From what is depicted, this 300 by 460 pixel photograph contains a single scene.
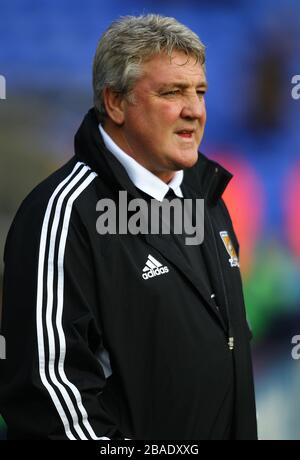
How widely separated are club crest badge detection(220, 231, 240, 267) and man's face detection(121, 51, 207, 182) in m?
0.28

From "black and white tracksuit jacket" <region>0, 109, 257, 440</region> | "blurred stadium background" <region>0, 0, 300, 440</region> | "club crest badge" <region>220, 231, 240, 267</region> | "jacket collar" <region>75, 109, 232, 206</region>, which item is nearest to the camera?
"black and white tracksuit jacket" <region>0, 109, 257, 440</region>

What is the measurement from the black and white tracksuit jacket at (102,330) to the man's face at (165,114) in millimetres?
84

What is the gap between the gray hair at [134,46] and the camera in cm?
179

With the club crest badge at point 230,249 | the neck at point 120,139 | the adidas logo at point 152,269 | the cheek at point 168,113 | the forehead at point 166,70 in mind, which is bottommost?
the adidas logo at point 152,269

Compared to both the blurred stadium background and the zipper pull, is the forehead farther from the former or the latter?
the blurred stadium background

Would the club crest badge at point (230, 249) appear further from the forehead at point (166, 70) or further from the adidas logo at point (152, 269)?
the forehead at point (166, 70)

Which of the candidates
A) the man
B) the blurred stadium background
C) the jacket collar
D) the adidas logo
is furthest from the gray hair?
the blurred stadium background

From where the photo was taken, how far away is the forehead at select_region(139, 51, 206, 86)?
180cm

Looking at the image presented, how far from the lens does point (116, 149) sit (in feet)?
6.09

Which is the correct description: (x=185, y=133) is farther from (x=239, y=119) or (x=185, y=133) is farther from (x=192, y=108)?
(x=239, y=119)

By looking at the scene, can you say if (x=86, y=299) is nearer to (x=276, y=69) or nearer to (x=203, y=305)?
(x=203, y=305)

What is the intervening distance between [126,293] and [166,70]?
49cm

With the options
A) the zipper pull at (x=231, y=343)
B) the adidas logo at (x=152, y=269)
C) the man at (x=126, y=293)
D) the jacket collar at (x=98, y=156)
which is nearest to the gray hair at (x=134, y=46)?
the man at (x=126, y=293)

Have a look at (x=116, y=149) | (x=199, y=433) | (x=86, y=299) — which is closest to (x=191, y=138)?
(x=116, y=149)
